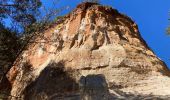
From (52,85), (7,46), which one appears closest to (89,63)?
(52,85)

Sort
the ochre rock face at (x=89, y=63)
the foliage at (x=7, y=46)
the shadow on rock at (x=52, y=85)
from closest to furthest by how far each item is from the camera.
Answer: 1. the ochre rock face at (x=89, y=63)
2. the shadow on rock at (x=52, y=85)
3. the foliage at (x=7, y=46)

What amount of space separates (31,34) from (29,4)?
1718mm

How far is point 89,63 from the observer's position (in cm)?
2373

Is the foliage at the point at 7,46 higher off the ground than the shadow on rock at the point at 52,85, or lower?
higher

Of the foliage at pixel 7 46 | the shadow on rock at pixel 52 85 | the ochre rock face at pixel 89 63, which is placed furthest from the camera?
the foliage at pixel 7 46

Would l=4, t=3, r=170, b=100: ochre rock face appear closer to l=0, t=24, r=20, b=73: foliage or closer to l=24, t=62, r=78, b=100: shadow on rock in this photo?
l=24, t=62, r=78, b=100: shadow on rock

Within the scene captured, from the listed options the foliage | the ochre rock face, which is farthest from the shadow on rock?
the foliage

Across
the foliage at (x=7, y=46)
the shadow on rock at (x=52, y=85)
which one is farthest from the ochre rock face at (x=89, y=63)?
the foliage at (x=7, y=46)

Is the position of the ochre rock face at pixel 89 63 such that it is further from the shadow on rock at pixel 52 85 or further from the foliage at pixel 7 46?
the foliage at pixel 7 46

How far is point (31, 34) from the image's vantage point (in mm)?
25531

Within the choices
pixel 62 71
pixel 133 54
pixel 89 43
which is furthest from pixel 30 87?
pixel 133 54

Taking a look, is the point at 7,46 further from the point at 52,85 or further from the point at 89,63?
the point at 89,63

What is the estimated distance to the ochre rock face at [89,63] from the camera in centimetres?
2191

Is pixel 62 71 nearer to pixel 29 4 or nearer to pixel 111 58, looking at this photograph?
pixel 111 58
